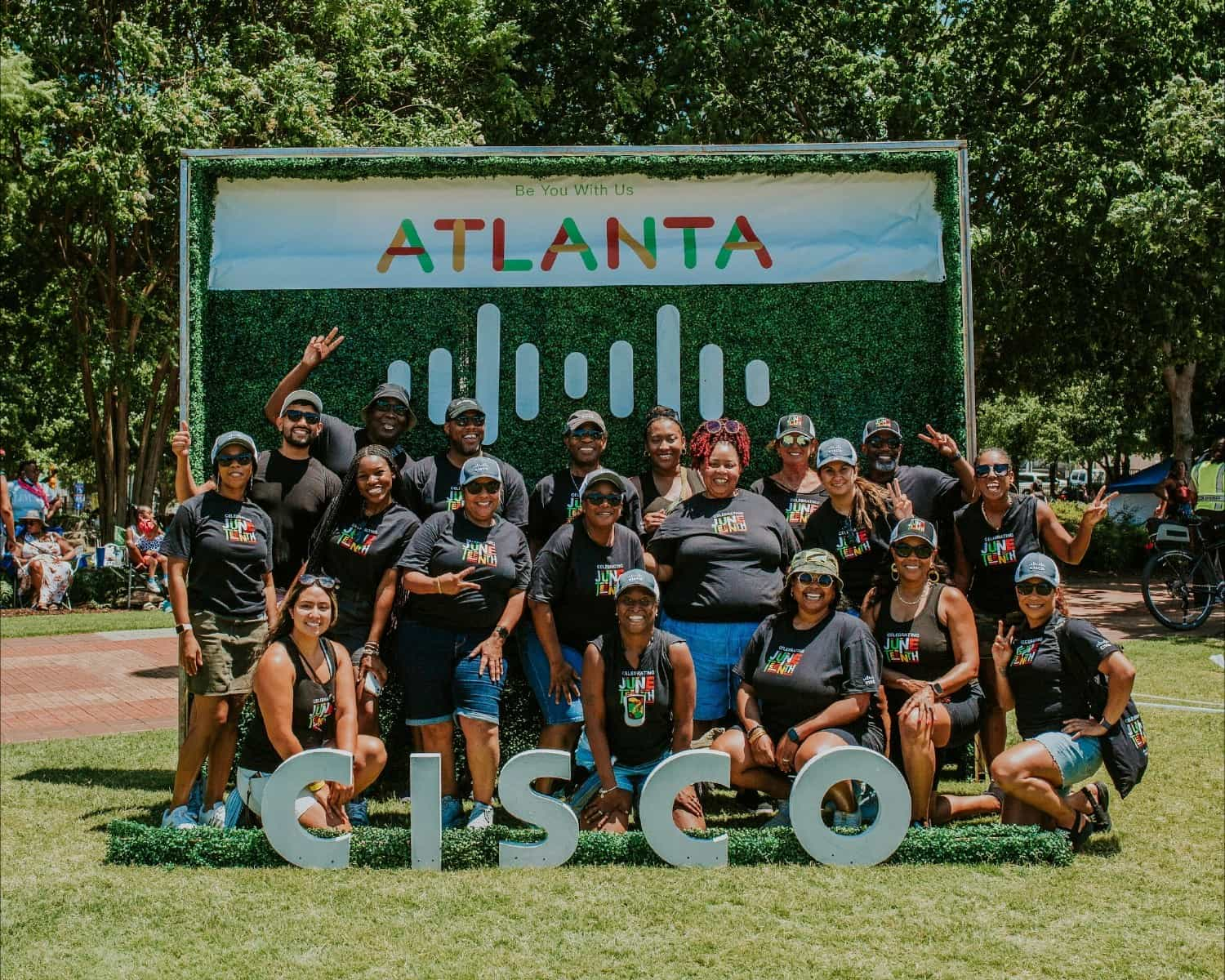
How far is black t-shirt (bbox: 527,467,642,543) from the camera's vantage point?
19.1ft

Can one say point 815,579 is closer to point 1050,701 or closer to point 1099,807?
point 1050,701

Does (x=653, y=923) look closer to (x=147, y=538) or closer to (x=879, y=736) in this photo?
(x=879, y=736)

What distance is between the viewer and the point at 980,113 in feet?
53.0

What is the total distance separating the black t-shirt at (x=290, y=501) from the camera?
568 centimetres

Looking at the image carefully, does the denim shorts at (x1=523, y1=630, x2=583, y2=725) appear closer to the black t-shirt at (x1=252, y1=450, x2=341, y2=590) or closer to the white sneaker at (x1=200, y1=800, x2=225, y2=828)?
the black t-shirt at (x1=252, y1=450, x2=341, y2=590)

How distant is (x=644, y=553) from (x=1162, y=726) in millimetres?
4314

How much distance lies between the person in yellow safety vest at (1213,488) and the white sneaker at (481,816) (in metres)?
9.24

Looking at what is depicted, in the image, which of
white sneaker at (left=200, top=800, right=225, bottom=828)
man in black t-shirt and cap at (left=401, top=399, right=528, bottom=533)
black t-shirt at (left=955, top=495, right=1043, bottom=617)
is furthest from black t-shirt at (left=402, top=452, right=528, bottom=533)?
black t-shirt at (left=955, top=495, right=1043, bottom=617)

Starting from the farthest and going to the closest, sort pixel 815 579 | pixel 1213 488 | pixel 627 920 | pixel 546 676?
pixel 1213 488 → pixel 546 676 → pixel 815 579 → pixel 627 920

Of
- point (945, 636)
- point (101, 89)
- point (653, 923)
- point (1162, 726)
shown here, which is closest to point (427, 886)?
point (653, 923)

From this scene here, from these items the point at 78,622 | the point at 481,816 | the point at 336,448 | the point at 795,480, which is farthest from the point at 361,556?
the point at 78,622

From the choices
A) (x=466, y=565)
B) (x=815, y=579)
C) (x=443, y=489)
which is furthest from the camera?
(x=443, y=489)

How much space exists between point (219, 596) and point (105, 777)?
230cm

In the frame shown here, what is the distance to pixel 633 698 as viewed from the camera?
5.11 m
